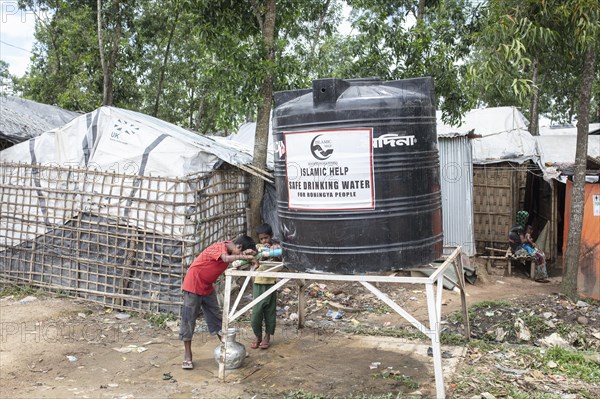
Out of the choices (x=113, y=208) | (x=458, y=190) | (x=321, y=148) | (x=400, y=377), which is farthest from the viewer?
(x=458, y=190)

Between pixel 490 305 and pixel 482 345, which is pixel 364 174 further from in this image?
pixel 490 305

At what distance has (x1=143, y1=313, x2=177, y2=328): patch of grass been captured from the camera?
286 inches

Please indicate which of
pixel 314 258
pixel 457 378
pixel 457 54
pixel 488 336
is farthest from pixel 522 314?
pixel 457 54

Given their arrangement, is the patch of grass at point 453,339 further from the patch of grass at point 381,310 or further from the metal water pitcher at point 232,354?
the metal water pitcher at point 232,354

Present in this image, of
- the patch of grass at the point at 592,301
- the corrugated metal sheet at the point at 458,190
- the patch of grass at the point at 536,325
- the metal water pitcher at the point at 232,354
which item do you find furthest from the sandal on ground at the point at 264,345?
the corrugated metal sheet at the point at 458,190

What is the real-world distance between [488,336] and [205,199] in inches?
167

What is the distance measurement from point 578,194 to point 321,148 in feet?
17.8

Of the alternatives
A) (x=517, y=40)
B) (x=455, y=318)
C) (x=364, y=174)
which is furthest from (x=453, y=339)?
(x=517, y=40)

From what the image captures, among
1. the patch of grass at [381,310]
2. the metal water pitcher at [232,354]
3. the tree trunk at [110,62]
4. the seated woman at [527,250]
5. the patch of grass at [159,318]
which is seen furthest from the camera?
the tree trunk at [110,62]

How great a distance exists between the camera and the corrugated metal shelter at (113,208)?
753cm

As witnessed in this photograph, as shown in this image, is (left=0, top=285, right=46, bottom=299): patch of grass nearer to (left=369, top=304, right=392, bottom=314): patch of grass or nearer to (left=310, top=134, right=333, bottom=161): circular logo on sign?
(left=369, top=304, right=392, bottom=314): patch of grass

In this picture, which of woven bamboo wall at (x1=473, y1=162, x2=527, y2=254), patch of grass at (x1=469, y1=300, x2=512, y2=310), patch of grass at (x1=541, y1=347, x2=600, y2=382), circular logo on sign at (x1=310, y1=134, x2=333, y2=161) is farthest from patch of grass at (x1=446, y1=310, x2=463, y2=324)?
woven bamboo wall at (x1=473, y1=162, x2=527, y2=254)

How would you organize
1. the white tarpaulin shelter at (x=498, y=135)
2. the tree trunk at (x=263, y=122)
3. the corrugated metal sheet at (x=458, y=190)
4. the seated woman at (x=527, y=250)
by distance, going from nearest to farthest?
the tree trunk at (x=263, y=122) → the seated woman at (x=527, y=250) → the corrugated metal sheet at (x=458, y=190) → the white tarpaulin shelter at (x=498, y=135)

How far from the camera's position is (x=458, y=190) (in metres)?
11.2
